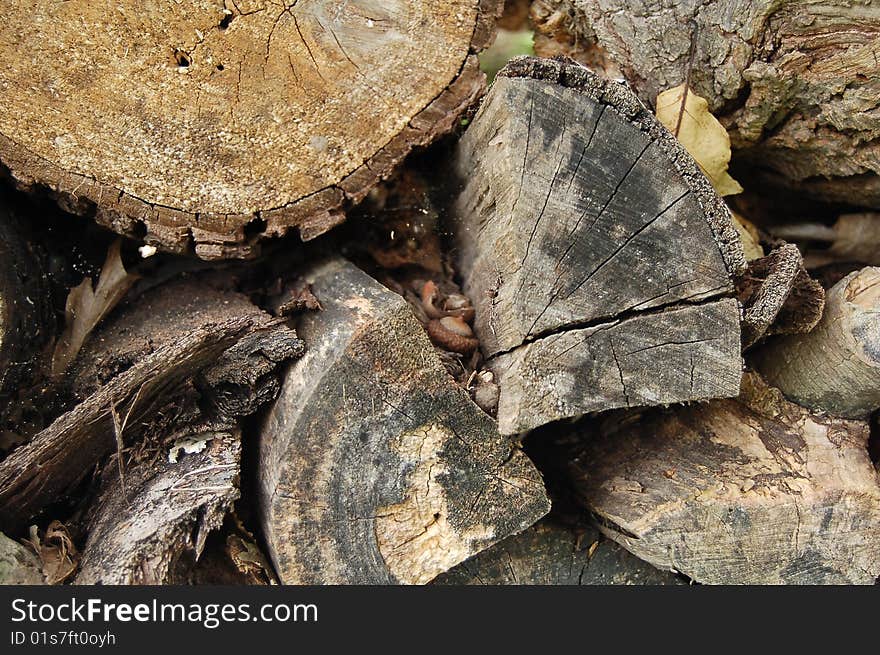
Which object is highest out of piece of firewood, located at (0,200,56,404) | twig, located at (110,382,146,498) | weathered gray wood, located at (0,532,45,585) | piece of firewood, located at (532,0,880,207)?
piece of firewood, located at (532,0,880,207)

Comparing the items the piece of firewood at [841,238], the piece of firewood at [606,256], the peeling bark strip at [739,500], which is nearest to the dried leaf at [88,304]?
the piece of firewood at [606,256]

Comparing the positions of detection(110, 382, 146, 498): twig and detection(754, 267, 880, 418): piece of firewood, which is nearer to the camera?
detection(110, 382, 146, 498): twig

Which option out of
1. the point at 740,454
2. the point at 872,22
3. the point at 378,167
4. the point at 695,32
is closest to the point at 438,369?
the point at 378,167

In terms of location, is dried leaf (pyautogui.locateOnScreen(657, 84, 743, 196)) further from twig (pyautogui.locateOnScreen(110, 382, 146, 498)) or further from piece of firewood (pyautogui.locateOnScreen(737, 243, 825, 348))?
twig (pyautogui.locateOnScreen(110, 382, 146, 498))

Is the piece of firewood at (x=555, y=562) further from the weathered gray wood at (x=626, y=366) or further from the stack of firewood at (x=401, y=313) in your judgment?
the weathered gray wood at (x=626, y=366)

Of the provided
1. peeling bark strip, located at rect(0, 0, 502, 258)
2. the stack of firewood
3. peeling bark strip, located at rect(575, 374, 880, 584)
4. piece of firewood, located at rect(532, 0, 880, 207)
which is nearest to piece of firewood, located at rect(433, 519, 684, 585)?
the stack of firewood

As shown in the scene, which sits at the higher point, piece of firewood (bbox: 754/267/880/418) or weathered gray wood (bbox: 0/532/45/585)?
piece of firewood (bbox: 754/267/880/418)

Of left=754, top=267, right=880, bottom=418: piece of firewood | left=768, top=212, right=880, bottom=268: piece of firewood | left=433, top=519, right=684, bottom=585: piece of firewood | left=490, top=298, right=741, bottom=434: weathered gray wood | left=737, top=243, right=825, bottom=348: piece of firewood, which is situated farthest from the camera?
left=768, top=212, right=880, bottom=268: piece of firewood
